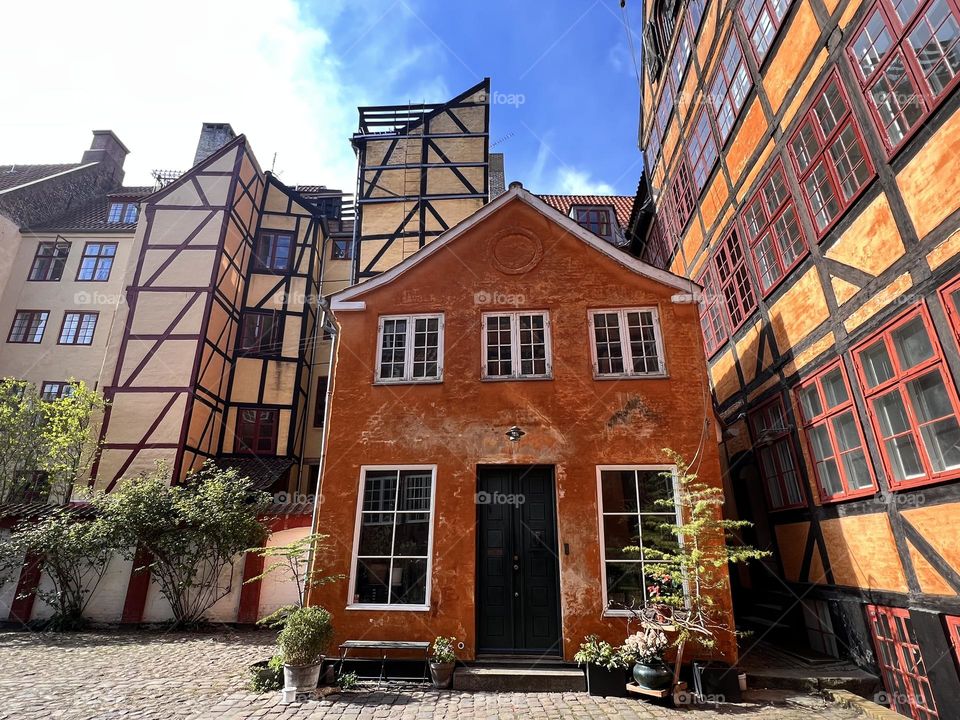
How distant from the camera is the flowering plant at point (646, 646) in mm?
6895

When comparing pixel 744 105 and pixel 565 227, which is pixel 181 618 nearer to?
pixel 565 227

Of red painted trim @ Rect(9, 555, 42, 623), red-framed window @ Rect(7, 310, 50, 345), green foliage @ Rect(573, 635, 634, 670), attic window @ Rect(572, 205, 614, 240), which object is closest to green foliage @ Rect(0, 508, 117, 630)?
red painted trim @ Rect(9, 555, 42, 623)

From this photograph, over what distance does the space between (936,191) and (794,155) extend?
3560 millimetres

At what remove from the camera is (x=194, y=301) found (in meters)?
17.5

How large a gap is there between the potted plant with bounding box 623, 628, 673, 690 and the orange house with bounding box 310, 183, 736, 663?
1.94ft

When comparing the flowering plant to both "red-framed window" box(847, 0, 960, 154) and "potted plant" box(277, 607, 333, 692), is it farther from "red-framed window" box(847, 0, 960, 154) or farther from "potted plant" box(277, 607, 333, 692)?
"red-framed window" box(847, 0, 960, 154)

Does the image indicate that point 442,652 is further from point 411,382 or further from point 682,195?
point 682,195

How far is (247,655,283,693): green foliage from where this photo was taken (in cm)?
738

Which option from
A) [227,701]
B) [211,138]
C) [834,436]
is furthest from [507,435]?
[211,138]

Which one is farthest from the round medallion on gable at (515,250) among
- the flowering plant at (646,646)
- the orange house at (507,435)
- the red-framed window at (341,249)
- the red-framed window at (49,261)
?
the red-framed window at (49,261)

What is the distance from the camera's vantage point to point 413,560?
8.39 metres

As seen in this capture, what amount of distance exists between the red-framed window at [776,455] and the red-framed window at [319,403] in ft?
49.4

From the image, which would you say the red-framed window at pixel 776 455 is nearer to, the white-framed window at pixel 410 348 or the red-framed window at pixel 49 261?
the white-framed window at pixel 410 348

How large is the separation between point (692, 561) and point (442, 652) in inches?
149
